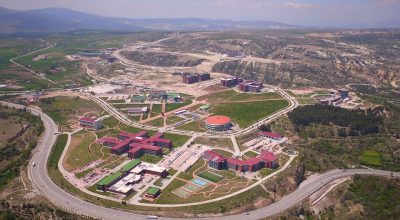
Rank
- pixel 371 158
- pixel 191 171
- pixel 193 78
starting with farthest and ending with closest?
pixel 193 78 → pixel 371 158 → pixel 191 171

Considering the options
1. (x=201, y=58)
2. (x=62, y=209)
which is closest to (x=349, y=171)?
(x=62, y=209)

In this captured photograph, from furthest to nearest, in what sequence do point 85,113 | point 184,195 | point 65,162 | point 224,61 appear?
point 224,61 < point 85,113 < point 65,162 < point 184,195

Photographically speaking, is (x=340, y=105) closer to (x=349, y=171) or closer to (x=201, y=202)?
(x=349, y=171)

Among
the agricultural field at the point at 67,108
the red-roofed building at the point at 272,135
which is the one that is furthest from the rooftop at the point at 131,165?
the red-roofed building at the point at 272,135

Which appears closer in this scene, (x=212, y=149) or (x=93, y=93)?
(x=212, y=149)

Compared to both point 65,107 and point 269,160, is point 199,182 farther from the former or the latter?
point 65,107

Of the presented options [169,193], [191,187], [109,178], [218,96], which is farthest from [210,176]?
[218,96]

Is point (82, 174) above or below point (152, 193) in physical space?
below
